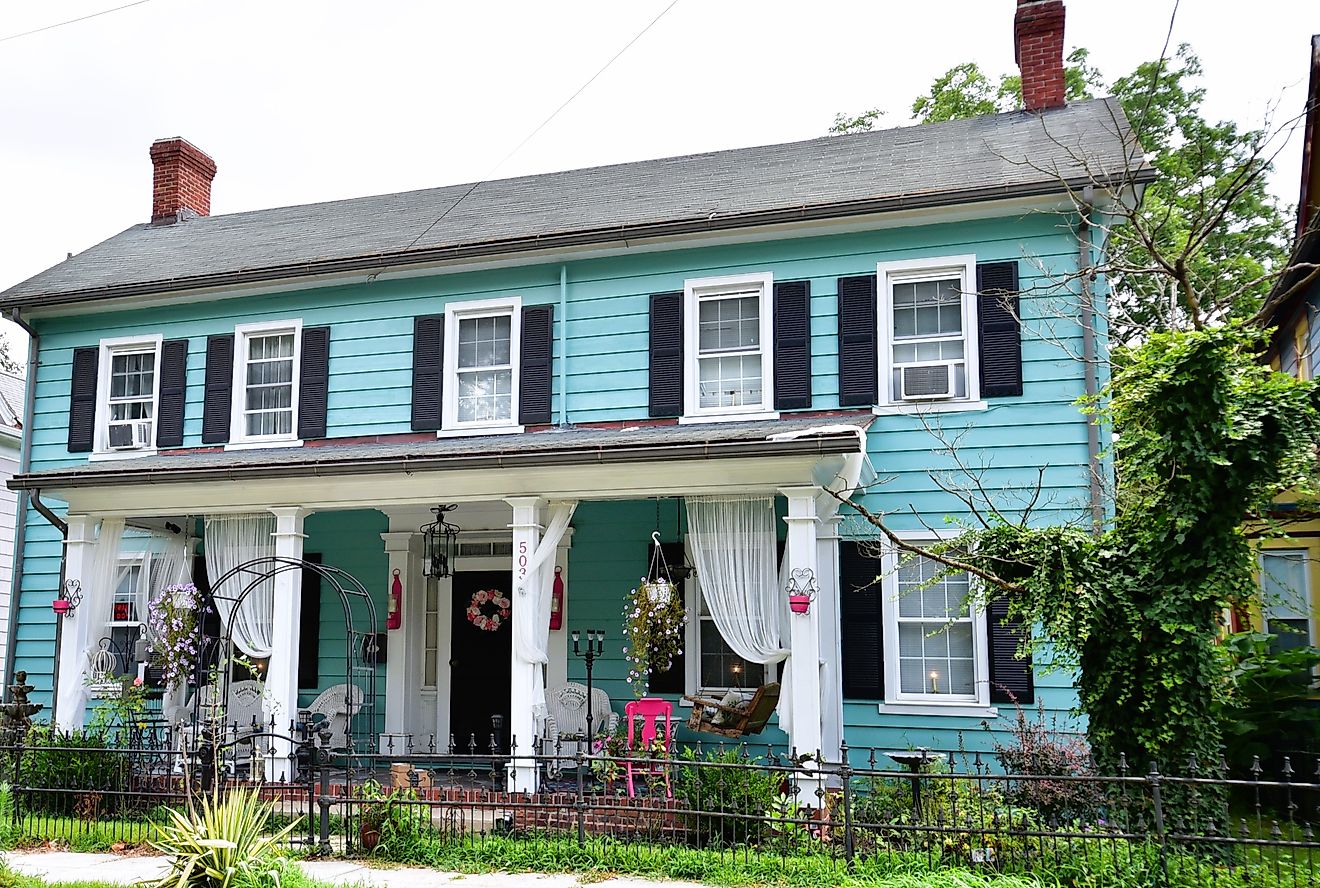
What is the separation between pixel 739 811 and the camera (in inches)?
311

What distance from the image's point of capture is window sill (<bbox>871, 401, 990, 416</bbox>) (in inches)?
421

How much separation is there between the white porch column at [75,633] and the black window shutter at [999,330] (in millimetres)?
9552

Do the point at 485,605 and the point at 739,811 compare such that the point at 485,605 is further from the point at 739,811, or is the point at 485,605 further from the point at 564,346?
the point at 739,811

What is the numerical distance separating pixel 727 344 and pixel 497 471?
3.17m

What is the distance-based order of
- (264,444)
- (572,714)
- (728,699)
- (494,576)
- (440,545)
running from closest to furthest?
(728,699) < (572,714) < (440,545) < (494,576) < (264,444)

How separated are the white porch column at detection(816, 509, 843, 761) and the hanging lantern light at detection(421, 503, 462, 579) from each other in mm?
4076

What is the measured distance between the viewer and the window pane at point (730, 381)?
11570 millimetres

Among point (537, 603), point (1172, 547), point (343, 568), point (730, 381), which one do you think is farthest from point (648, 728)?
point (343, 568)

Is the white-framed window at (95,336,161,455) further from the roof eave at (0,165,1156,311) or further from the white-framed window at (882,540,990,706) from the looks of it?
the white-framed window at (882,540,990,706)

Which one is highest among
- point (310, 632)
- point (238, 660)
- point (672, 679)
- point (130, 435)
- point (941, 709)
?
point (130, 435)

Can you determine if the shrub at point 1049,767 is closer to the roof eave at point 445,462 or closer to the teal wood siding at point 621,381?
the teal wood siding at point 621,381

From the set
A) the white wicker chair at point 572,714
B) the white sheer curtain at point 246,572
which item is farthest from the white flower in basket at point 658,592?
the white sheer curtain at point 246,572

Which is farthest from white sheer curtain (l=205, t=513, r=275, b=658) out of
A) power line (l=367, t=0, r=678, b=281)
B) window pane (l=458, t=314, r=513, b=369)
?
power line (l=367, t=0, r=678, b=281)

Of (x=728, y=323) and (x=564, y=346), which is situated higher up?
(x=728, y=323)
